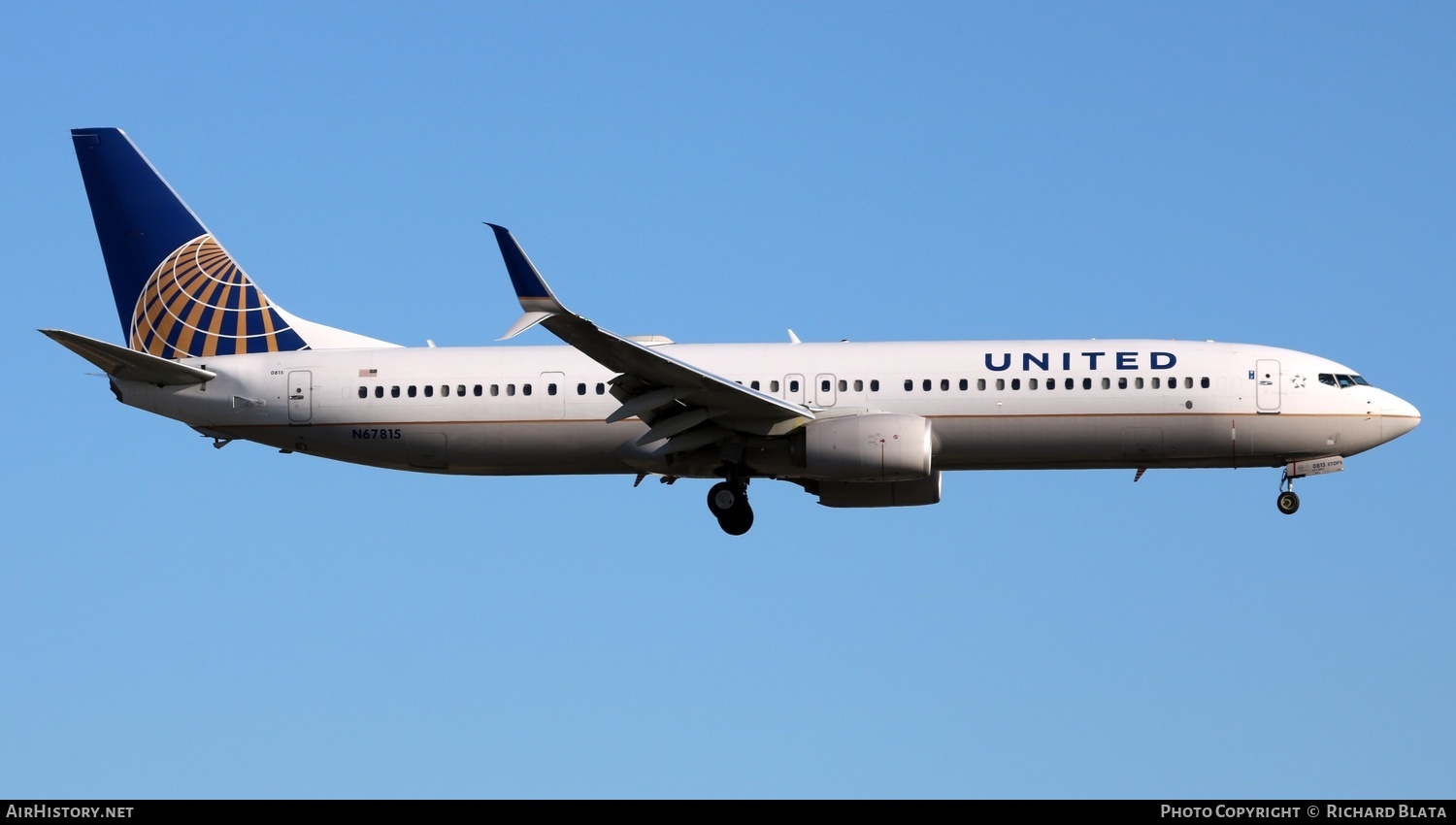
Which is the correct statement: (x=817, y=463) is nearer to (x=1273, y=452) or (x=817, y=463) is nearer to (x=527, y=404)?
(x=527, y=404)

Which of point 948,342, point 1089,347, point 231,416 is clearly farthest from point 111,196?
point 1089,347

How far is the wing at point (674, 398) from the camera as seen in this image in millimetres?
35406

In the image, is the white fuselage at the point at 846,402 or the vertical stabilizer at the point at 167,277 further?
the vertical stabilizer at the point at 167,277

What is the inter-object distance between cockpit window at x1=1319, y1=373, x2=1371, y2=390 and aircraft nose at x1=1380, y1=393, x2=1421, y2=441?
66 cm

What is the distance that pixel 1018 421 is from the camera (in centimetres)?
3816

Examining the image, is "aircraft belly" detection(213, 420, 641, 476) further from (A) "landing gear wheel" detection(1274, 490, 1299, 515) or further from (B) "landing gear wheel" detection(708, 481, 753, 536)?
(A) "landing gear wheel" detection(1274, 490, 1299, 515)

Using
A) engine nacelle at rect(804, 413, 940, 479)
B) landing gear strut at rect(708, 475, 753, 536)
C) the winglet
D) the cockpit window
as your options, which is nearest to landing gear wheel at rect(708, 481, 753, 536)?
landing gear strut at rect(708, 475, 753, 536)

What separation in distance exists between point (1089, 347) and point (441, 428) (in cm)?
1384

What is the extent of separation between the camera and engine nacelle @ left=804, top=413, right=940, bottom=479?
3744 cm

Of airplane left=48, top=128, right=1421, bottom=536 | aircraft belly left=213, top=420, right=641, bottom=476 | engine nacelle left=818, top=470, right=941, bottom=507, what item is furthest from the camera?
engine nacelle left=818, top=470, right=941, bottom=507

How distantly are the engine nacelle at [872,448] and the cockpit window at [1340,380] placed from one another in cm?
838

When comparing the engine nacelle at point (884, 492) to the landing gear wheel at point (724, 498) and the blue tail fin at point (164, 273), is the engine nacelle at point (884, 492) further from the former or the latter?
the blue tail fin at point (164, 273)

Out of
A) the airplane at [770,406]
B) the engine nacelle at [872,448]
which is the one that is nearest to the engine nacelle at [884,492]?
the airplane at [770,406]

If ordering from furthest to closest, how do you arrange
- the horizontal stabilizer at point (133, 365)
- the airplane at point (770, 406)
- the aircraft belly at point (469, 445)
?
the aircraft belly at point (469, 445), the horizontal stabilizer at point (133, 365), the airplane at point (770, 406)
